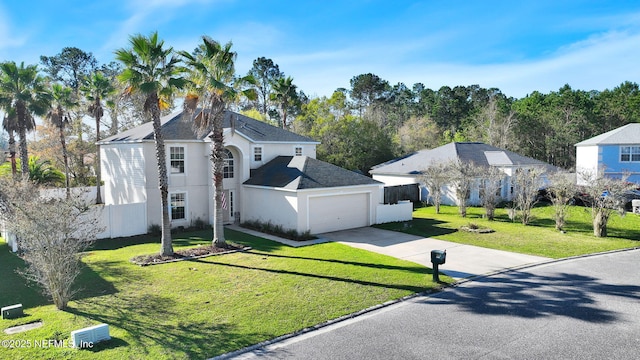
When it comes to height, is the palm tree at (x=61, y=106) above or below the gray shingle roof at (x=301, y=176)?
above

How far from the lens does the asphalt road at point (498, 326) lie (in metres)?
7.88

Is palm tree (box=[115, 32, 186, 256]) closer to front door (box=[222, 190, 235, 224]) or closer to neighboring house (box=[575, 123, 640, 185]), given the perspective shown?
front door (box=[222, 190, 235, 224])

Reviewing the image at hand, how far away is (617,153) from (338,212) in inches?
1062

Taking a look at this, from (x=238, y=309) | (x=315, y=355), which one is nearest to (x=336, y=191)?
(x=238, y=309)

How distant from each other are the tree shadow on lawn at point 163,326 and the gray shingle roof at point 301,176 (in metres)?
10.0

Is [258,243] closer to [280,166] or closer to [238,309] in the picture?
[280,166]

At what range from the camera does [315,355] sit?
7.79 meters

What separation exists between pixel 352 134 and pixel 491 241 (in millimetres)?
21637

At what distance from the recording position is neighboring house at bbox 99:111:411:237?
66.3 feet

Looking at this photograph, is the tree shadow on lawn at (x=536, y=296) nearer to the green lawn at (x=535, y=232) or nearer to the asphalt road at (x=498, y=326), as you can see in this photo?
the asphalt road at (x=498, y=326)

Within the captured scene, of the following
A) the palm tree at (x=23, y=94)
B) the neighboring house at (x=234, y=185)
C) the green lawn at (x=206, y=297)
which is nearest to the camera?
the green lawn at (x=206, y=297)

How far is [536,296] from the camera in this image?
1112cm

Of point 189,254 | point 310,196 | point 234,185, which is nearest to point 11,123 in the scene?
point 234,185

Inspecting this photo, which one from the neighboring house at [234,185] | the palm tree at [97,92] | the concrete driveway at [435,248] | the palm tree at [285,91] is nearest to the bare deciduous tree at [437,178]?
the neighboring house at [234,185]
